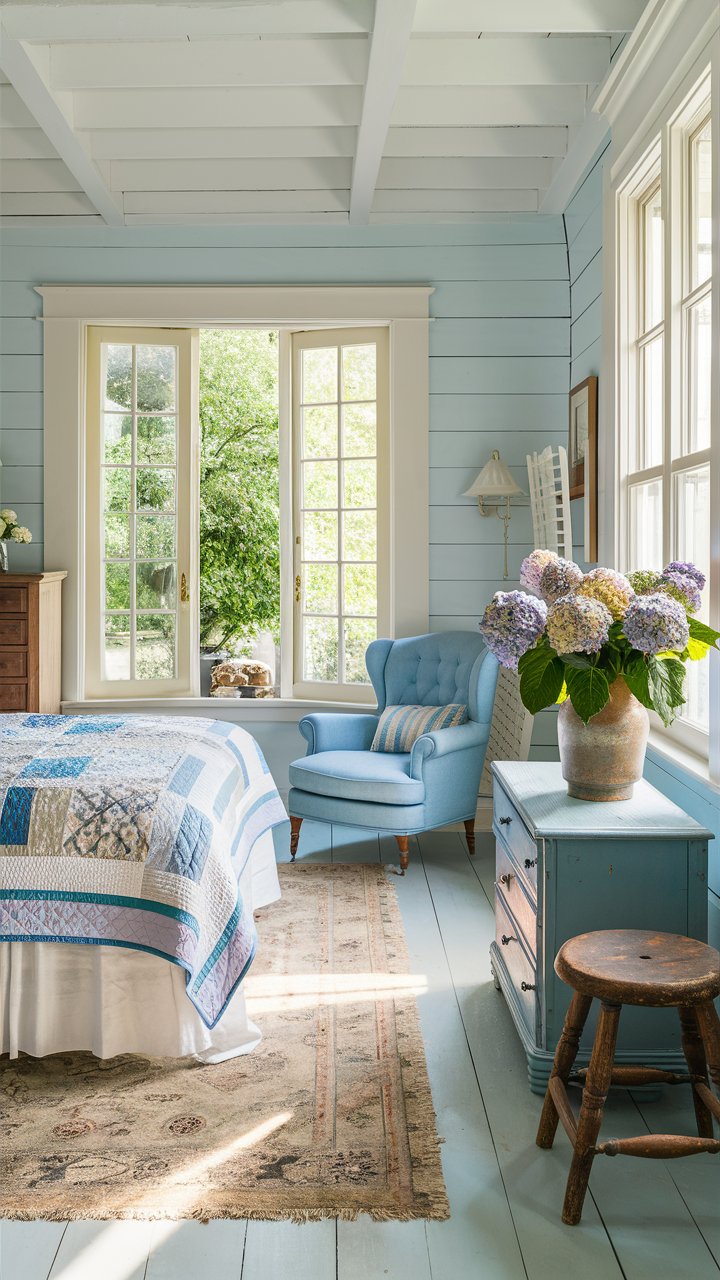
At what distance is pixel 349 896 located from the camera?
3.88 metres

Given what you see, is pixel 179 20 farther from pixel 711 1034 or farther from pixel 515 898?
pixel 711 1034

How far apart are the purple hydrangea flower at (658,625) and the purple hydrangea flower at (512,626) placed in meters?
0.25

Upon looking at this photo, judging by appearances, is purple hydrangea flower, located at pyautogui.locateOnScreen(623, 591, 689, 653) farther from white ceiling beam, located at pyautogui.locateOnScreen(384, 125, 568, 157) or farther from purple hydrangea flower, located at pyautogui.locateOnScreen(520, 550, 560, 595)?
white ceiling beam, located at pyautogui.locateOnScreen(384, 125, 568, 157)

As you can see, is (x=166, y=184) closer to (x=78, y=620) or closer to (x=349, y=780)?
(x=78, y=620)

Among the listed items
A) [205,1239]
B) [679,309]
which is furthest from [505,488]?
[205,1239]

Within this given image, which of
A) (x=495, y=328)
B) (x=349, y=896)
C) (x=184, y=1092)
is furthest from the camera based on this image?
(x=495, y=328)

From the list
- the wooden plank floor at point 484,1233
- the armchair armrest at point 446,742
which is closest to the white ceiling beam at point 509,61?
the armchair armrest at point 446,742

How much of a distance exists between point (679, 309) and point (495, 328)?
2.20 m

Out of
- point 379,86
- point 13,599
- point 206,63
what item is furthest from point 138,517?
point 379,86

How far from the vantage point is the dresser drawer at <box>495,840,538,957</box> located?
2.43 meters

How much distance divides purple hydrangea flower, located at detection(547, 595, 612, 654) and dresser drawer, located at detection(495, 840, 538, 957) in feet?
2.02

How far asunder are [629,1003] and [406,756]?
2.66 metres

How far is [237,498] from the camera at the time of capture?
8.66 m

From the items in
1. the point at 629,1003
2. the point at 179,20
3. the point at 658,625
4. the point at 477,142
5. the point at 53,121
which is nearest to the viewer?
the point at 629,1003
